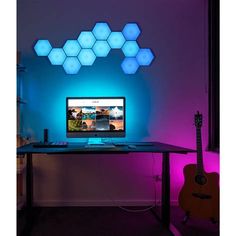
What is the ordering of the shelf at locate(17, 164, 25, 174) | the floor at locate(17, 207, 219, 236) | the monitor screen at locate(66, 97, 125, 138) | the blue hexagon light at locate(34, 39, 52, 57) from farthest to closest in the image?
the blue hexagon light at locate(34, 39, 52, 57) → the shelf at locate(17, 164, 25, 174) → the monitor screen at locate(66, 97, 125, 138) → the floor at locate(17, 207, 219, 236)

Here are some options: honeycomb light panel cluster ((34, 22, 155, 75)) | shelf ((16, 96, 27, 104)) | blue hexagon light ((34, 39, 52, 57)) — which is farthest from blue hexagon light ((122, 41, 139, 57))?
shelf ((16, 96, 27, 104))

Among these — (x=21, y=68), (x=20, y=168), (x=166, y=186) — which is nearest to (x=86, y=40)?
(x=21, y=68)

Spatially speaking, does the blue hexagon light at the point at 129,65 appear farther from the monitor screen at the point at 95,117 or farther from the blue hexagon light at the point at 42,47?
the blue hexagon light at the point at 42,47

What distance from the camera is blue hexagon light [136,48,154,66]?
2.86 meters

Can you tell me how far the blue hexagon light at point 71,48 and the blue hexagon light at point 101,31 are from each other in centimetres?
23

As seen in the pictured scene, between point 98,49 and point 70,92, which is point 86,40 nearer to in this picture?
point 98,49

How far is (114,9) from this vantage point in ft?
9.37

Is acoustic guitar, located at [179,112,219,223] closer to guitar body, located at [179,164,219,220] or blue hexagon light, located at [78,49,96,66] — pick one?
guitar body, located at [179,164,219,220]

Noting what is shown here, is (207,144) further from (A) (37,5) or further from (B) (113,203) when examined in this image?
(A) (37,5)

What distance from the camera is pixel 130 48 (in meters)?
2.86

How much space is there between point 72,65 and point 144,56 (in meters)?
0.77

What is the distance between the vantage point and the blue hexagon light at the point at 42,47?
2.83m

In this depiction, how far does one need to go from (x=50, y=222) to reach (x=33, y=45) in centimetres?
178
